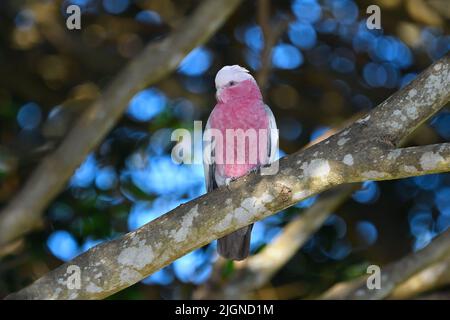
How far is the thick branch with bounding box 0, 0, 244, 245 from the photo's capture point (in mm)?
4270

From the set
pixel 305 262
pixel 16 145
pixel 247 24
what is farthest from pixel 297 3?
pixel 16 145

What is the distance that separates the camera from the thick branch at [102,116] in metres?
4.27

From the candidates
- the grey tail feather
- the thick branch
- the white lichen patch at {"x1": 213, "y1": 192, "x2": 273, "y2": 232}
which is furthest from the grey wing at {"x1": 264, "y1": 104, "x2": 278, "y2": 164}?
the white lichen patch at {"x1": 213, "y1": 192, "x2": 273, "y2": 232}

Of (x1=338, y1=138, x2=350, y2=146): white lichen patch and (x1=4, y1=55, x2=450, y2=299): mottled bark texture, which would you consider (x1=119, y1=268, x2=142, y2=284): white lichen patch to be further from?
(x1=338, y1=138, x2=350, y2=146): white lichen patch

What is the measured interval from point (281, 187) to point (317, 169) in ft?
0.54

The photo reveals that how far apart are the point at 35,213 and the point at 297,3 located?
265cm

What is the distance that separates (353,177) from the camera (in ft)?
9.27

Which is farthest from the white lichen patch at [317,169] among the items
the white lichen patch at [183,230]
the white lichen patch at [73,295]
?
the white lichen patch at [73,295]

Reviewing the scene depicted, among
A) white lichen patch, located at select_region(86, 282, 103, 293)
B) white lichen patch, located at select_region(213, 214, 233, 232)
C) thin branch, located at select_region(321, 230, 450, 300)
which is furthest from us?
thin branch, located at select_region(321, 230, 450, 300)

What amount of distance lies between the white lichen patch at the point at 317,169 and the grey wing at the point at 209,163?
121 cm

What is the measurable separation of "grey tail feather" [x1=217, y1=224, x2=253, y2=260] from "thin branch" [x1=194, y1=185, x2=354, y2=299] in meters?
0.94

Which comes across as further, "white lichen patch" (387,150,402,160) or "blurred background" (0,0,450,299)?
"blurred background" (0,0,450,299)

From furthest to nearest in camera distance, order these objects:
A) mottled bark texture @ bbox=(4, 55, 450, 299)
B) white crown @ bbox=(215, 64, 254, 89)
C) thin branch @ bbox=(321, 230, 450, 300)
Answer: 1. thin branch @ bbox=(321, 230, 450, 300)
2. white crown @ bbox=(215, 64, 254, 89)
3. mottled bark texture @ bbox=(4, 55, 450, 299)

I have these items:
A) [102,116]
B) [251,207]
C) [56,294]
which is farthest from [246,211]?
[102,116]
